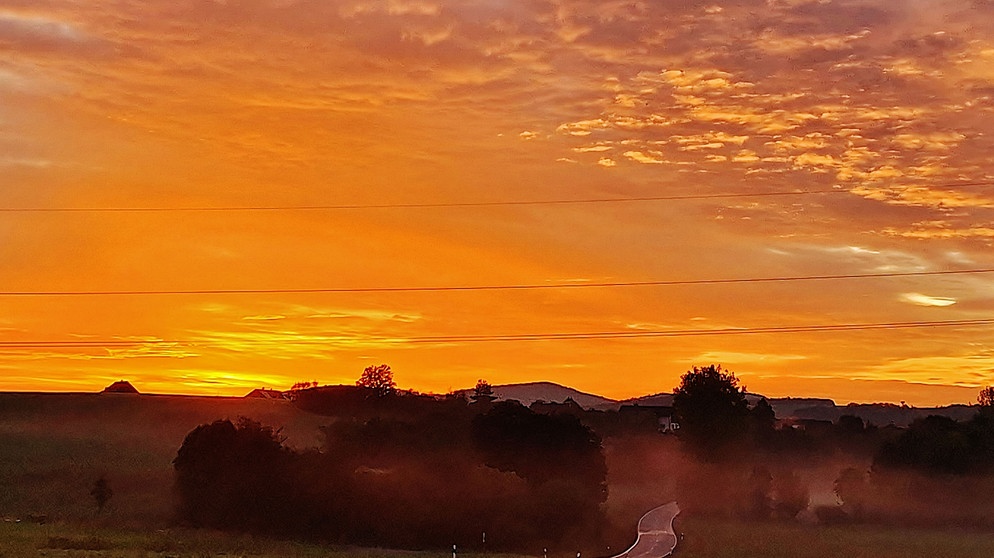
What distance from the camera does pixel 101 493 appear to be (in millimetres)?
87688

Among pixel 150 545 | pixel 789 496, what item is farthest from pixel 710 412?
pixel 150 545

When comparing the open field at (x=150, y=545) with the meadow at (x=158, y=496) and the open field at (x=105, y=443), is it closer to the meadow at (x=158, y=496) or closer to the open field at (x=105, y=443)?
the meadow at (x=158, y=496)

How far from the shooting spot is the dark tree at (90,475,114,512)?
287ft

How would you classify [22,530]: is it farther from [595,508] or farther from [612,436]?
[612,436]

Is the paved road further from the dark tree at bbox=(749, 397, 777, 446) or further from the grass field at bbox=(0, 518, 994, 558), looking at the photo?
the dark tree at bbox=(749, 397, 777, 446)

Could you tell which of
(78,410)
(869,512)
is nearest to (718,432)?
(869,512)

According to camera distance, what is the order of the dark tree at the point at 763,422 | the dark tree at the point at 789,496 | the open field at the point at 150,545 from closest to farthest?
the open field at the point at 150,545
the dark tree at the point at 789,496
the dark tree at the point at 763,422

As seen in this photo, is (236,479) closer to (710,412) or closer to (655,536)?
(655,536)

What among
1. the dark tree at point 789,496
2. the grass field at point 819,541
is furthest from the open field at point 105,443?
the dark tree at point 789,496

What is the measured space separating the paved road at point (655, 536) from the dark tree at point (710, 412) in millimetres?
8260

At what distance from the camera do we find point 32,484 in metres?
98.3

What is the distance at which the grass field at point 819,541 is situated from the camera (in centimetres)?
7531

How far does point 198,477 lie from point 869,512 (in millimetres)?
64048

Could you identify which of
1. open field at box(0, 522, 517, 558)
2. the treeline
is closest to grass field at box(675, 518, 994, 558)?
the treeline
